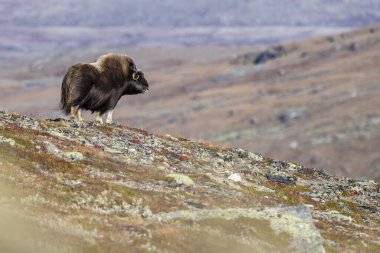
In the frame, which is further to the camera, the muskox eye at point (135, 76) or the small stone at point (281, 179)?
the muskox eye at point (135, 76)

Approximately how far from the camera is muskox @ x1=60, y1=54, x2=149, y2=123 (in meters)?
35.3

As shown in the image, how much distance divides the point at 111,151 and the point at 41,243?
13.5 metres

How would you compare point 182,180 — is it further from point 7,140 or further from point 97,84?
point 97,84

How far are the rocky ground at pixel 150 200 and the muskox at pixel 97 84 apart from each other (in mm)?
911

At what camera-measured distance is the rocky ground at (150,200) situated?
1983 centimetres

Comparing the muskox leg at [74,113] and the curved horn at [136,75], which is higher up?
the curved horn at [136,75]

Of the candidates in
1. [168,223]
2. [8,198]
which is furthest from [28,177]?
[168,223]

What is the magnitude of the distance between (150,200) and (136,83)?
17687mm

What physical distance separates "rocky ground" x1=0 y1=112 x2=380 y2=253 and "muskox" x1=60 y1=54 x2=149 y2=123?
911 mm

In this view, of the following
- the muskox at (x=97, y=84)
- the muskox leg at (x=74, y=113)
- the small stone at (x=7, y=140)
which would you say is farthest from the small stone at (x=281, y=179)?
the small stone at (x=7, y=140)

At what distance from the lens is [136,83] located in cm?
4103

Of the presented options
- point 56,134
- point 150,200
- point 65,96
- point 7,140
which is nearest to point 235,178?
point 56,134

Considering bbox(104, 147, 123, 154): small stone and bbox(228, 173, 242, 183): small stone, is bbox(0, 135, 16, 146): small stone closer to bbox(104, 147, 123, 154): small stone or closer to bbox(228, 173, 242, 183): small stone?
bbox(104, 147, 123, 154): small stone

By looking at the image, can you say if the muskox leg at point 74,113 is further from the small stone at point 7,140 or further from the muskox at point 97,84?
the small stone at point 7,140
